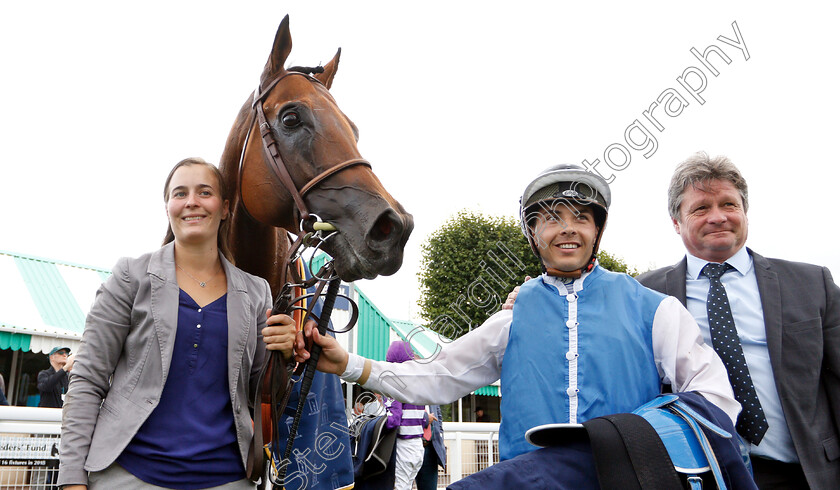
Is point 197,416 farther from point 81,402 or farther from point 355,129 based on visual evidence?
point 355,129

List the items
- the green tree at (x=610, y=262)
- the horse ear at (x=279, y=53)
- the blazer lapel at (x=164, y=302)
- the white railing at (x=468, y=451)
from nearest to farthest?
the blazer lapel at (x=164, y=302) < the horse ear at (x=279, y=53) < the white railing at (x=468, y=451) < the green tree at (x=610, y=262)

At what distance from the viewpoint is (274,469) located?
2234mm

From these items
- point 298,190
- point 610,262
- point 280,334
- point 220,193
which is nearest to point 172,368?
point 280,334

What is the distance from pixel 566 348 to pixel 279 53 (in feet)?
5.85

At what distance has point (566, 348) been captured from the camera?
205 cm

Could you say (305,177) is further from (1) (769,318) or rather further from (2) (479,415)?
(2) (479,415)

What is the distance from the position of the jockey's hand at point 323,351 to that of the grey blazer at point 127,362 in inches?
7.6

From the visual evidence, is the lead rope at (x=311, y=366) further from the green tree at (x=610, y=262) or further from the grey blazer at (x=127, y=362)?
the green tree at (x=610, y=262)

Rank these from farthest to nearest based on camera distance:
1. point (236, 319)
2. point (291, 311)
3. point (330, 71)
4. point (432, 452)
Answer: point (432, 452) → point (330, 71) → point (291, 311) → point (236, 319)

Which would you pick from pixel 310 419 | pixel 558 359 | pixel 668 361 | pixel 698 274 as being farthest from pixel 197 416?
pixel 698 274

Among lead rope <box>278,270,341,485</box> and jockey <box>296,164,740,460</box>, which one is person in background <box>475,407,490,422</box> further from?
lead rope <box>278,270,341,485</box>

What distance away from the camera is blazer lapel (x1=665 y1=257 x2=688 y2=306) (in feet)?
9.27

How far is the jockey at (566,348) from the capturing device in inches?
76.4

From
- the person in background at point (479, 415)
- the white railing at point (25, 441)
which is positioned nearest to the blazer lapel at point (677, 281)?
the white railing at point (25, 441)
